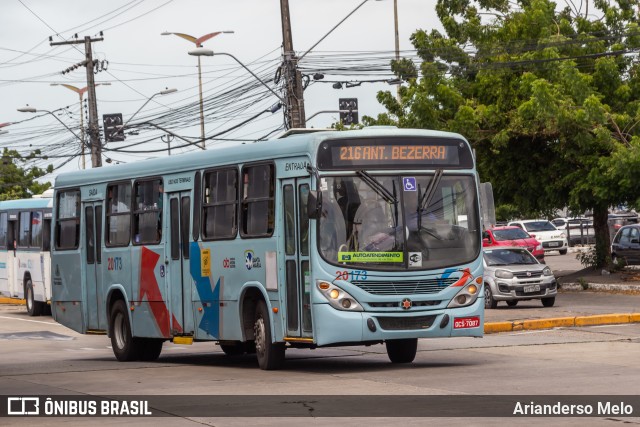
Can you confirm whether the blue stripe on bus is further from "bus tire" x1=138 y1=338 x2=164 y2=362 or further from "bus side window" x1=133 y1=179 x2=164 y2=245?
"bus tire" x1=138 y1=338 x2=164 y2=362

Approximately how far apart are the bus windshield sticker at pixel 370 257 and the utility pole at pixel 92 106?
34.4 m

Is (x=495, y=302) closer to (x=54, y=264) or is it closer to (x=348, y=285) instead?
(x=54, y=264)

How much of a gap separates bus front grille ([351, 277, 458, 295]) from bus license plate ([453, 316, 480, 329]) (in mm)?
473

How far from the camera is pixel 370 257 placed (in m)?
17.0

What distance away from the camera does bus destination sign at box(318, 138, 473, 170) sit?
56.7 ft

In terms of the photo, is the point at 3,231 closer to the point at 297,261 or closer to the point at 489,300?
the point at 489,300

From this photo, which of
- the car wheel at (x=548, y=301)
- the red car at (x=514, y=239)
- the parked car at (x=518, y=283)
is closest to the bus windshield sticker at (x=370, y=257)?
the parked car at (x=518, y=283)

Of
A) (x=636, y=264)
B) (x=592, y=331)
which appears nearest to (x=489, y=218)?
(x=592, y=331)

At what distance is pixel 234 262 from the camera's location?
61.6 feet

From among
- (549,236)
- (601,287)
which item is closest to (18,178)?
(549,236)

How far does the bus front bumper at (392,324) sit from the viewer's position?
1686 centimetres

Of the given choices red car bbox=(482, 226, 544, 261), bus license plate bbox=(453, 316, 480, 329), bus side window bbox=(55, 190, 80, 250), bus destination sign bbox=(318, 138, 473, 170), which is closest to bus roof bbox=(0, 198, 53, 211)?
bus side window bbox=(55, 190, 80, 250)

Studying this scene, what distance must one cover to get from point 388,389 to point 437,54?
26.4 meters

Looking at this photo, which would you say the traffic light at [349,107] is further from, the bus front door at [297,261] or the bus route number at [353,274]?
the bus route number at [353,274]
